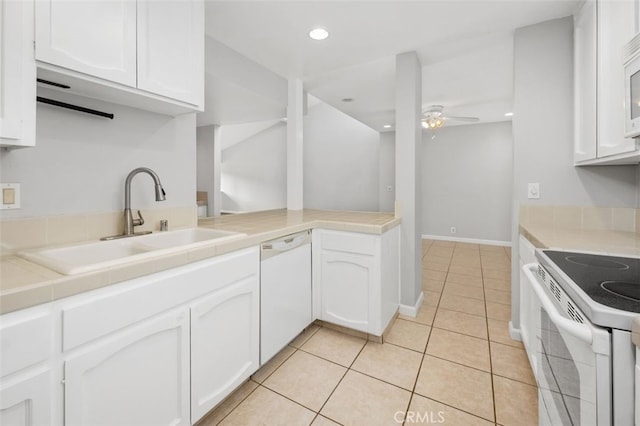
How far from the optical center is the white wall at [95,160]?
1.22 meters

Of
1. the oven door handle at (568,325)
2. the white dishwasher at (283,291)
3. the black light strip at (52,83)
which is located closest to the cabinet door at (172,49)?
the black light strip at (52,83)

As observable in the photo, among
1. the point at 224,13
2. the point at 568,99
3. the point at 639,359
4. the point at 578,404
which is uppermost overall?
the point at 224,13

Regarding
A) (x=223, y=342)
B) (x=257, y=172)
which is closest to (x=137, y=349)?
(x=223, y=342)

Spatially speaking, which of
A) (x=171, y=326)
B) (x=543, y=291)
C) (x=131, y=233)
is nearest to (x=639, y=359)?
(x=543, y=291)

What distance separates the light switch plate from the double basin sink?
0.64ft

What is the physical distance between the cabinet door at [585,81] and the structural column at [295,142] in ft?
7.41

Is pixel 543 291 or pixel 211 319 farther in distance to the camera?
pixel 211 319

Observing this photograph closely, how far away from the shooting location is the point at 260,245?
5.29 ft

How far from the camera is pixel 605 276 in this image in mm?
914

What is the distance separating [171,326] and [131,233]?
2.08 feet

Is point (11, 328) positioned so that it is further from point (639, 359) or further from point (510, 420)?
point (510, 420)

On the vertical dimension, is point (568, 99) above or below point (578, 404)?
above

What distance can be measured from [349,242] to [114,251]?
1.41 meters
